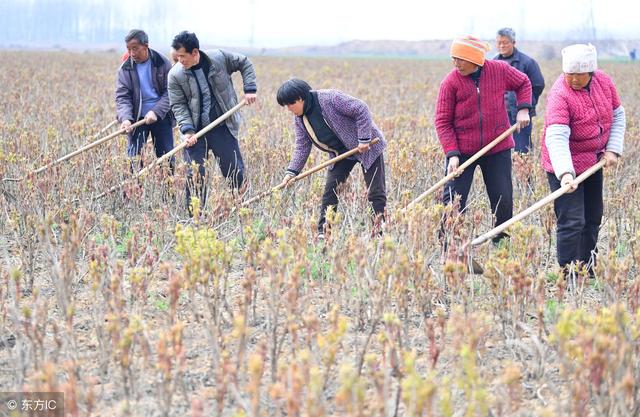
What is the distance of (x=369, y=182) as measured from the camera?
4855 millimetres

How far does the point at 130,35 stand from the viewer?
5438mm

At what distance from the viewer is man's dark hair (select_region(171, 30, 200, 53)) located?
194 inches

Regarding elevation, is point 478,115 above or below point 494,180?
above

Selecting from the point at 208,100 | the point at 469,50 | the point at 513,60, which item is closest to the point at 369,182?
the point at 469,50

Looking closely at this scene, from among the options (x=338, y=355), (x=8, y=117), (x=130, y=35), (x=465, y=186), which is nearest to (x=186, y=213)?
(x=130, y=35)

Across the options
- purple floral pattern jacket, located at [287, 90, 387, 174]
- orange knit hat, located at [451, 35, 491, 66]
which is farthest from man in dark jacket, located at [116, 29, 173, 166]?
orange knit hat, located at [451, 35, 491, 66]

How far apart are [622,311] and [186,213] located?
138 inches

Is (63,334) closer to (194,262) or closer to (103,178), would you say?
(194,262)

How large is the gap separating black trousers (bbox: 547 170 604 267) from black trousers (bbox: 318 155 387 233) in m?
1.14

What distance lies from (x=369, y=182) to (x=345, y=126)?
1.41ft

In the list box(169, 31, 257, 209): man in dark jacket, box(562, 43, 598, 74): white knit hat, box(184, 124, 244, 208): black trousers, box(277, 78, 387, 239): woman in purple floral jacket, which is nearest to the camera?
box(562, 43, 598, 74): white knit hat

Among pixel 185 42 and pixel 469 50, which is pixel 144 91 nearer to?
pixel 185 42

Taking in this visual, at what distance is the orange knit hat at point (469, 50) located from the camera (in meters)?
4.18

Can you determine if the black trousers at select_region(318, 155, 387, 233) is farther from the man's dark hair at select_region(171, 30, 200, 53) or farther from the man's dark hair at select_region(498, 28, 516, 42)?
the man's dark hair at select_region(498, 28, 516, 42)
